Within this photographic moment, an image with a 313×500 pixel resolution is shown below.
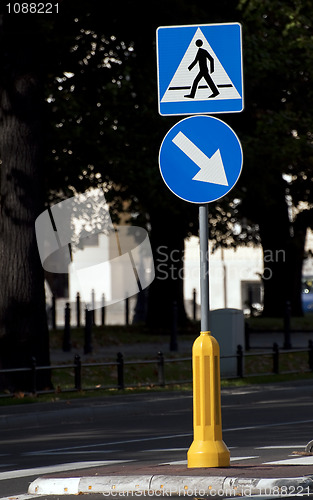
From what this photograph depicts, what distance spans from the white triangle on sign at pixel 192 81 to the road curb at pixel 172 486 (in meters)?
2.99

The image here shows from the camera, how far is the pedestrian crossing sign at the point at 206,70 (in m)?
9.16

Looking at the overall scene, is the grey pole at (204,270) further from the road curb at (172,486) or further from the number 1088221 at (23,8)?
the number 1088221 at (23,8)

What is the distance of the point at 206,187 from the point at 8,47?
10.6m

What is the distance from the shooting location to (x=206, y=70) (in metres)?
9.20

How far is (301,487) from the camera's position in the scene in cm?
793

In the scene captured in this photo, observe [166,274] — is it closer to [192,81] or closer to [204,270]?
[192,81]

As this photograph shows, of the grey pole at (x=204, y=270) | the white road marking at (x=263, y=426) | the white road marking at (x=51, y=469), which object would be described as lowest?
the white road marking at (x=51, y=469)

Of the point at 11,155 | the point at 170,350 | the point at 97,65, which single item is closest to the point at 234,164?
the point at 11,155

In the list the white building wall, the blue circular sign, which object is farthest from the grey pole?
the white building wall

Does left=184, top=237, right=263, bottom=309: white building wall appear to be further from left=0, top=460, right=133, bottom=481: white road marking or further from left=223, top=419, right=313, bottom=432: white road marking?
left=0, top=460, right=133, bottom=481: white road marking

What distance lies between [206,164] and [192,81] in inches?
26.5

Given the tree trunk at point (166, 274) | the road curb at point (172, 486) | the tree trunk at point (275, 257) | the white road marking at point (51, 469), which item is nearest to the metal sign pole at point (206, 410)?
the road curb at point (172, 486)

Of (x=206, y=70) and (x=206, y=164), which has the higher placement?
(x=206, y=70)

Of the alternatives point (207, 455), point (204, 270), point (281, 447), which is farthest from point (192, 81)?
point (281, 447)
